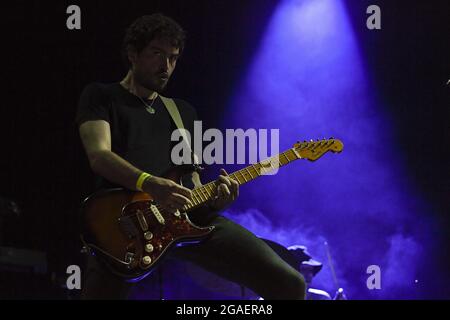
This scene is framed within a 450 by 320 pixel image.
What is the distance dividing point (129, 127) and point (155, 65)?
0.41 meters

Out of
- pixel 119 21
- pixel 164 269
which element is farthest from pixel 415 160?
pixel 119 21

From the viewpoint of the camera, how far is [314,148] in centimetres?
423

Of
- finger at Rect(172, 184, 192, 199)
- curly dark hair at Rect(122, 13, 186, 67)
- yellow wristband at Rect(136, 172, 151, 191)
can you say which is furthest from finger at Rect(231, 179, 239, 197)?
curly dark hair at Rect(122, 13, 186, 67)

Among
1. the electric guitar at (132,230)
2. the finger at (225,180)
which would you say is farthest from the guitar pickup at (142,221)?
the finger at (225,180)

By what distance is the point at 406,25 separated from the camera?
484 centimetres

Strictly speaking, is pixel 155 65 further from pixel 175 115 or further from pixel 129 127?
pixel 129 127

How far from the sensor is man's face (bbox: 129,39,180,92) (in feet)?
13.5

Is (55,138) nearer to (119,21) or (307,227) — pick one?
(119,21)

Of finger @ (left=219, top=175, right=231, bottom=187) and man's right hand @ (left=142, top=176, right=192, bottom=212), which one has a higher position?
finger @ (left=219, top=175, right=231, bottom=187)

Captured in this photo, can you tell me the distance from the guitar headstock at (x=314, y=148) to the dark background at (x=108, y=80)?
691mm

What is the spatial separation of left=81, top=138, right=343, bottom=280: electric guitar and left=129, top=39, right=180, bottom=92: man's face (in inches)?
26.8

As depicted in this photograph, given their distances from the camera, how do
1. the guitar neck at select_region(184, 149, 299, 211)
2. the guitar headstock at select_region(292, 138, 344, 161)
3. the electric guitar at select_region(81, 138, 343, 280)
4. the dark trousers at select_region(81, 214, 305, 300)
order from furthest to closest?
the guitar headstock at select_region(292, 138, 344, 161) < the guitar neck at select_region(184, 149, 299, 211) < the electric guitar at select_region(81, 138, 343, 280) < the dark trousers at select_region(81, 214, 305, 300)

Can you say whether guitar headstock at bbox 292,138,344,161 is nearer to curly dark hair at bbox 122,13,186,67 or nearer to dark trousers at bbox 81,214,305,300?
dark trousers at bbox 81,214,305,300
